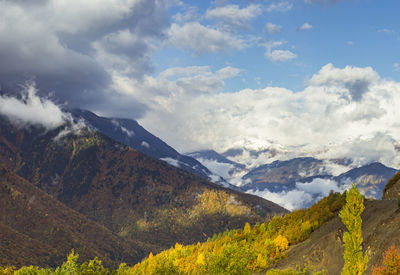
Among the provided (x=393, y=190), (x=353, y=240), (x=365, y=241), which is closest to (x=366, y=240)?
(x=365, y=241)

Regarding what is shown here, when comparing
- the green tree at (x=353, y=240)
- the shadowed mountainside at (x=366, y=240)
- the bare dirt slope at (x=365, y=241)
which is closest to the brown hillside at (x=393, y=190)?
the shadowed mountainside at (x=366, y=240)

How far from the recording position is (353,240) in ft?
252

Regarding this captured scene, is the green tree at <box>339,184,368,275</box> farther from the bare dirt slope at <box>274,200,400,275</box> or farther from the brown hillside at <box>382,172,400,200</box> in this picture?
the brown hillside at <box>382,172,400,200</box>

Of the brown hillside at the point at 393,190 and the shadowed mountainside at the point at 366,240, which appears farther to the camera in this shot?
the brown hillside at the point at 393,190

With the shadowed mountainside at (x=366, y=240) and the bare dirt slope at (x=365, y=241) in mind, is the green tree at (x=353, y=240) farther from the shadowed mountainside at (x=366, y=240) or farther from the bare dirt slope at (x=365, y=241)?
the bare dirt slope at (x=365, y=241)

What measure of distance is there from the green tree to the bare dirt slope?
33856 millimetres

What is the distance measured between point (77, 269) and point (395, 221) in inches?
3815

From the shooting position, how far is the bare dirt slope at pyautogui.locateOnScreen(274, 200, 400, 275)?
112006mm

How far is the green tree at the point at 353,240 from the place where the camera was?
7562 cm

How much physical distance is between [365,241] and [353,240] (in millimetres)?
55430

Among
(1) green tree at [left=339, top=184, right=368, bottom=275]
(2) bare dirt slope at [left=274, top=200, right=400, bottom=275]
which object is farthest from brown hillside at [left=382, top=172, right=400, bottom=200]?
(1) green tree at [left=339, top=184, right=368, bottom=275]

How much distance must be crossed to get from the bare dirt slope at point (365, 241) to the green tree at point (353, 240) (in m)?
33.9

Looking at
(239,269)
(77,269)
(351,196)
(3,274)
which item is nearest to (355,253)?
(351,196)

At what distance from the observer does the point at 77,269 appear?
299ft
